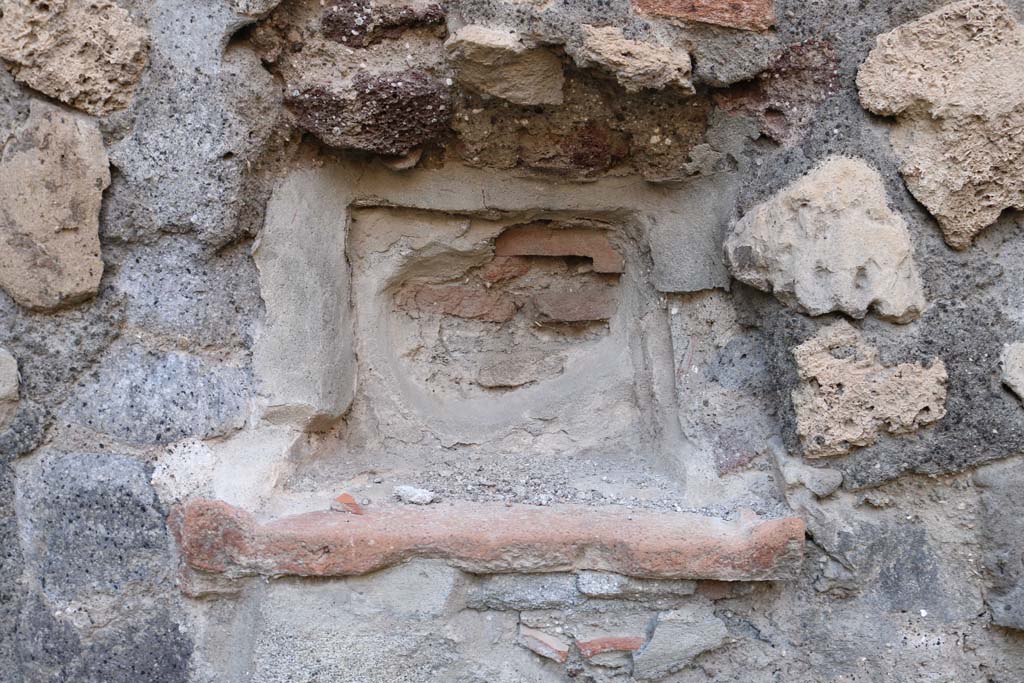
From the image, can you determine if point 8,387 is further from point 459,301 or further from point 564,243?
point 564,243

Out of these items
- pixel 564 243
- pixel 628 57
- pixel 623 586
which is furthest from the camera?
pixel 564 243

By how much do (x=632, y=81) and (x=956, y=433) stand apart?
691mm

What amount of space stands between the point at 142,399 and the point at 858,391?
1.06m

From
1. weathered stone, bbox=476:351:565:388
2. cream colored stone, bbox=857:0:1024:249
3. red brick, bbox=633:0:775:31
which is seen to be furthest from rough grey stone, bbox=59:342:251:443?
cream colored stone, bbox=857:0:1024:249

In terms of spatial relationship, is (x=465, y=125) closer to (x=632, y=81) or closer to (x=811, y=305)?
(x=632, y=81)

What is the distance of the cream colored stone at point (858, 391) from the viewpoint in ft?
3.95

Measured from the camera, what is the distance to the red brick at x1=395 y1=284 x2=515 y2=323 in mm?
1580

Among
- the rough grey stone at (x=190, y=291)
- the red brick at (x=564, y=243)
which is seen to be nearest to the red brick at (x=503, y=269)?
the red brick at (x=564, y=243)

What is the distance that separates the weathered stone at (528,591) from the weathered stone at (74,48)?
89 cm

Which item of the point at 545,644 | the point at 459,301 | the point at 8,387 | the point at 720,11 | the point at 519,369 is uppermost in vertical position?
the point at 720,11

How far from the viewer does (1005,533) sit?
1.23 m

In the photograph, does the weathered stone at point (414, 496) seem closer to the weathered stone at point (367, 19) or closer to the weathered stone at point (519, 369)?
the weathered stone at point (519, 369)

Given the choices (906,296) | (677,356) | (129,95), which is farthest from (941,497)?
(129,95)

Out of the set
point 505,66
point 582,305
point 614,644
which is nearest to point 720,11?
point 505,66
